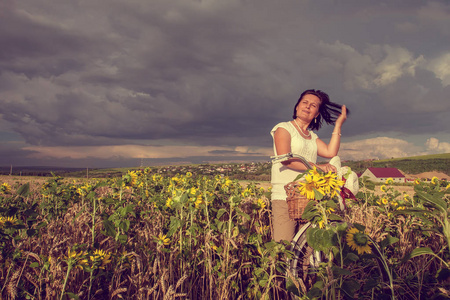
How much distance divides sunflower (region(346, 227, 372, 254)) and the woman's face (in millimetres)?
2055

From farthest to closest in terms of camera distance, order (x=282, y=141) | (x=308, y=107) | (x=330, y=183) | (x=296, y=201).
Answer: (x=308, y=107)
(x=282, y=141)
(x=296, y=201)
(x=330, y=183)

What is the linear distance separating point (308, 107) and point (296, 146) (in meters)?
0.65

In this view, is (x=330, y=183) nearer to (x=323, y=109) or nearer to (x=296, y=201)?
(x=296, y=201)

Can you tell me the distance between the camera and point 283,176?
3.55m

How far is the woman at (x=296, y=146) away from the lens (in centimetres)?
351

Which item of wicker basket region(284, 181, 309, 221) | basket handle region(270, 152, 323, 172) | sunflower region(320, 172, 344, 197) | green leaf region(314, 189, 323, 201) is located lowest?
wicker basket region(284, 181, 309, 221)

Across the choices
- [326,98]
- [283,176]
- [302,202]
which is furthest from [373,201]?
[302,202]

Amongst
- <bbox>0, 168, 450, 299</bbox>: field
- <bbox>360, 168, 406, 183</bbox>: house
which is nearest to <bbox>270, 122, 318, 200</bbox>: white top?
<bbox>0, 168, 450, 299</bbox>: field

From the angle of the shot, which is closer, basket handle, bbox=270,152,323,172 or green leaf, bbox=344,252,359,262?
green leaf, bbox=344,252,359,262

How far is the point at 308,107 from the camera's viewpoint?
156 inches

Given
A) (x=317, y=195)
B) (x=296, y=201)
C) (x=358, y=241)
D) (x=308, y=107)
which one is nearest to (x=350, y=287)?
(x=358, y=241)

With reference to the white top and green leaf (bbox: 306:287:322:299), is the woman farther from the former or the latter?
green leaf (bbox: 306:287:322:299)

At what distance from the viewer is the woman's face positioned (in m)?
3.96

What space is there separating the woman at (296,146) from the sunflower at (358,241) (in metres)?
0.88
